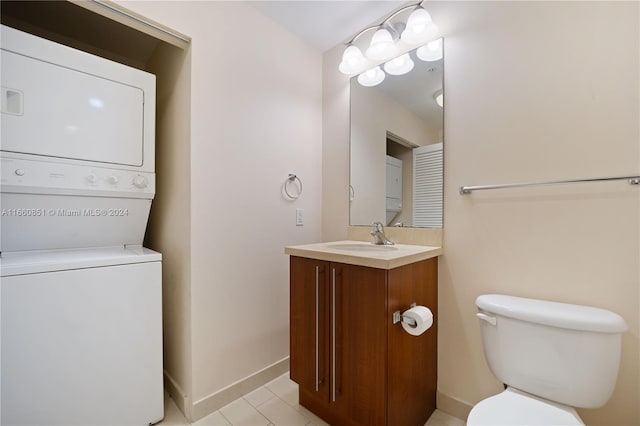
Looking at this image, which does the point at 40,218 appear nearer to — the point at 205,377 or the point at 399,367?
the point at 205,377

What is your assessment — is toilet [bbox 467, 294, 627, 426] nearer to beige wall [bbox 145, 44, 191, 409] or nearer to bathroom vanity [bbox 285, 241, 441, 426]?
bathroom vanity [bbox 285, 241, 441, 426]

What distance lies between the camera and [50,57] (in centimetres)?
124

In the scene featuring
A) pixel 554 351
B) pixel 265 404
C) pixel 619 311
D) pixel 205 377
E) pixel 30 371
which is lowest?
pixel 265 404

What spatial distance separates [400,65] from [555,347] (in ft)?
5.41

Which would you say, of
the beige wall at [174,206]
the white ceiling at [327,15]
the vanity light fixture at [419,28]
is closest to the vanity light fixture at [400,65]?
the vanity light fixture at [419,28]

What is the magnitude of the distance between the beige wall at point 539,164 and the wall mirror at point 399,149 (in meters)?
0.08

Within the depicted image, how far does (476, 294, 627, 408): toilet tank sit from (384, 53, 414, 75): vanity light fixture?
1.41 metres

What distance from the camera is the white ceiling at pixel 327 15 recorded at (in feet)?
5.49

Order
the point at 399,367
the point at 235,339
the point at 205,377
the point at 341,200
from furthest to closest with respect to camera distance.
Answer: the point at 341,200
the point at 235,339
the point at 205,377
the point at 399,367

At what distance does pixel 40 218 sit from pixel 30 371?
2.23 ft

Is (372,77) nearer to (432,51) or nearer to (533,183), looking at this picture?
(432,51)

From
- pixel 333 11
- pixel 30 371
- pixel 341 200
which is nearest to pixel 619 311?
pixel 341 200

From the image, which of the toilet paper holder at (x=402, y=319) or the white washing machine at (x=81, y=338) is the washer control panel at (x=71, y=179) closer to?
the white washing machine at (x=81, y=338)

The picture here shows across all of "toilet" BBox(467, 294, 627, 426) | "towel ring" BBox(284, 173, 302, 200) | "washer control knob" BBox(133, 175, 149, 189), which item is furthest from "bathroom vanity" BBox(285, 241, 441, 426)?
"washer control knob" BBox(133, 175, 149, 189)
